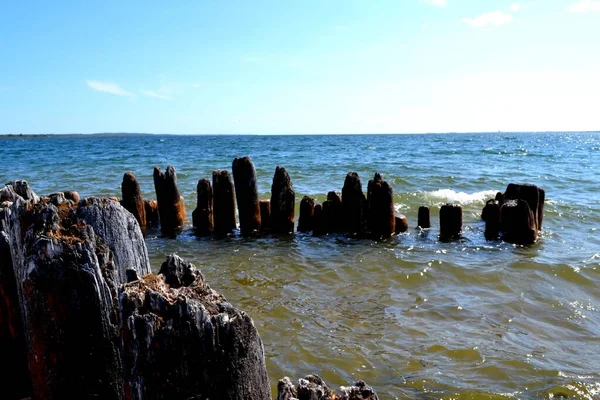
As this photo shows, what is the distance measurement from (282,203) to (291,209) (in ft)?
0.87

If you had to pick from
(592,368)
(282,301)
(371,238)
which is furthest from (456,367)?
(371,238)

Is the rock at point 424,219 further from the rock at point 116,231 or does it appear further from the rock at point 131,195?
the rock at point 116,231

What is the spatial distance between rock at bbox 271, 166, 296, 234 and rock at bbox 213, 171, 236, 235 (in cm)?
95

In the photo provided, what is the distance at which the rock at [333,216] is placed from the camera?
38.8ft

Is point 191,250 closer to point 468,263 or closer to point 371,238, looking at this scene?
point 371,238

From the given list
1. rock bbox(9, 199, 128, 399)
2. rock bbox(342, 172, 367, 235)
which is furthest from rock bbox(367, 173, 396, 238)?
rock bbox(9, 199, 128, 399)

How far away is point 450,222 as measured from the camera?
11469mm

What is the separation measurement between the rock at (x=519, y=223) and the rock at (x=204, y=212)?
6603 millimetres

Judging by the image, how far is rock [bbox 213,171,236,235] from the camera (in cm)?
1160

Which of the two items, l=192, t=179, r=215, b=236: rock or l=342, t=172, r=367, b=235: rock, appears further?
Answer: l=192, t=179, r=215, b=236: rock

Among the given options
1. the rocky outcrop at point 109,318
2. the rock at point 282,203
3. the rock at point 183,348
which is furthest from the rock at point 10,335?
the rock at point 282,203

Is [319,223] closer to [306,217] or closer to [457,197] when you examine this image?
[306,217]

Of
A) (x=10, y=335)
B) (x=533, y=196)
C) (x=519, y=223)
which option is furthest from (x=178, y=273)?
(x=533, y=196)

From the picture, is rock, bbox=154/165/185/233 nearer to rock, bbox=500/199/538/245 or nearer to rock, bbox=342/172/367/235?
rock, bbox=342/172/367/235
